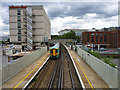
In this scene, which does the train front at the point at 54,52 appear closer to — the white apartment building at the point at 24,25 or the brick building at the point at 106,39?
the brick building at the point at 106,39

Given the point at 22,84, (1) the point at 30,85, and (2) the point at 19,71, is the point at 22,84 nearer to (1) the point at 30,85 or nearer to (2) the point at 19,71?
(1) the point at 30,85

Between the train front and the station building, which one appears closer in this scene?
the station building

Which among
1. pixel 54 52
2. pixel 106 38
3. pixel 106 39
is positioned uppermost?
pixel 106 38

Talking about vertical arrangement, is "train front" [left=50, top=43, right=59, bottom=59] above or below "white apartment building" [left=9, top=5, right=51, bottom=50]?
below

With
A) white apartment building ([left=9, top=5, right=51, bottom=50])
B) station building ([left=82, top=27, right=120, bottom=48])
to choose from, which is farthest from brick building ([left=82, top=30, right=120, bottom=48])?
white apartment building ([left=9, top=5, right=51, bottom=50])

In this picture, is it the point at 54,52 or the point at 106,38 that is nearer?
the point at 106,38

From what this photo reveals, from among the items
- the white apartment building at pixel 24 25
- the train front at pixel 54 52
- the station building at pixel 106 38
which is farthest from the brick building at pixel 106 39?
the white apartment building at pixel 24 25

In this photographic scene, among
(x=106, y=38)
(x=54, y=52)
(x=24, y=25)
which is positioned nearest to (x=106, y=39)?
(x=106, y=38)

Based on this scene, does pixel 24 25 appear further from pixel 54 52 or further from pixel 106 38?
pixel 106 38

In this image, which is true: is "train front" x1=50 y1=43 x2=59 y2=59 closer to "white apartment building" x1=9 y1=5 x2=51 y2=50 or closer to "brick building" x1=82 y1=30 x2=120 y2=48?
"brick building" x1=82 y1=30 x2=120 y2=48

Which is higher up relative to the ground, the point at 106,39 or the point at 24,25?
the point at 24,25

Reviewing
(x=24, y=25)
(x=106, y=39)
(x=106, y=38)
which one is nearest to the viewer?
(x=106, y=39)

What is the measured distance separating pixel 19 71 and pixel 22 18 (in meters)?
41.8

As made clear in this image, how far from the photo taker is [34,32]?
54688 millimetres
